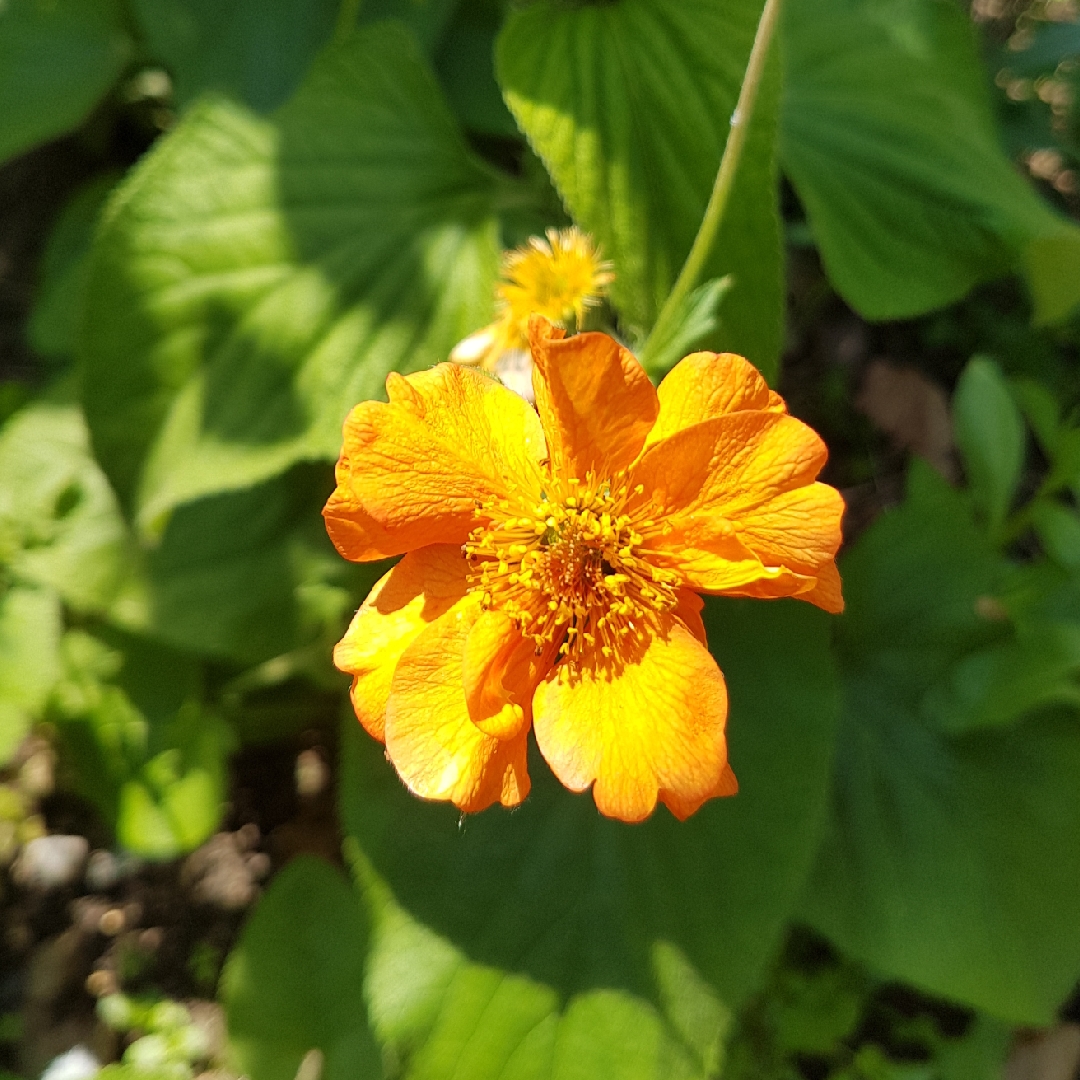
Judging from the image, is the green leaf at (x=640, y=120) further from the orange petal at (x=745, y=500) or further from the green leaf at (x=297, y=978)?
the green leaf at (x=297, y=978)

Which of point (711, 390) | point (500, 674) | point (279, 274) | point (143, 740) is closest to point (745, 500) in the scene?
point (711, 390)

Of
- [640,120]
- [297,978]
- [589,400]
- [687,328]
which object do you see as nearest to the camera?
[589,400]

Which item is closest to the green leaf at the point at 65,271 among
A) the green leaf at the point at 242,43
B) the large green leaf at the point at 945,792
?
the green leaf at the point at 242,43

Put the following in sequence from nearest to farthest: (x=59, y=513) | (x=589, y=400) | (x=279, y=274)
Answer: (x=589, y=400)
(x=279, y=274)
(x=59, y=513)

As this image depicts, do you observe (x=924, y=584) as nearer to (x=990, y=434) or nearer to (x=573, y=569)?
(x=990, y=434)

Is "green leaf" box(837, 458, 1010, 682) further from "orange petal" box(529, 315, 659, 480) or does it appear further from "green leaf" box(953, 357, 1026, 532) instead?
"orange petal" box(529, 315, 659, 480)

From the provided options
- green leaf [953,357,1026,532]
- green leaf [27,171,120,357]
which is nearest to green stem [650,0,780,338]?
green leaf [953,357,1026,532]

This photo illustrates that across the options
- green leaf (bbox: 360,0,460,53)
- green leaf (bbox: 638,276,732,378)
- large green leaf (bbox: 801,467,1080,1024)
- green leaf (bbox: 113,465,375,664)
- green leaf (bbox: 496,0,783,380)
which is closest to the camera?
green leaf (bbox: 638,276,732,378)

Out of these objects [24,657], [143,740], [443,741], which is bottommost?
[143,740]
